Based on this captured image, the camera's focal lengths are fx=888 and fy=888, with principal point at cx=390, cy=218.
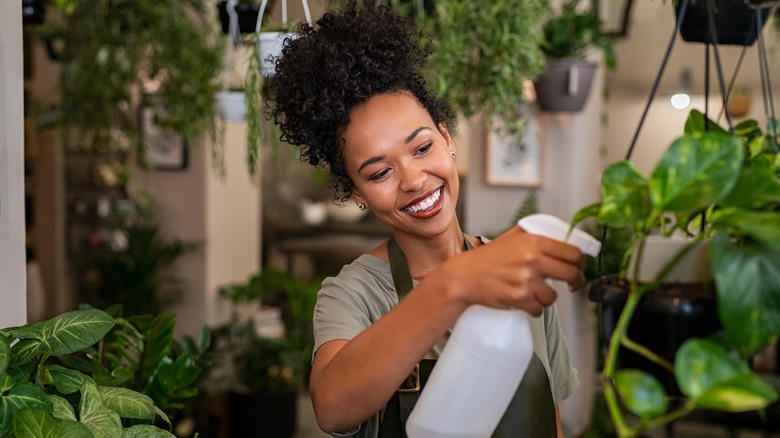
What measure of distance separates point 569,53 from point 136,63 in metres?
1.97

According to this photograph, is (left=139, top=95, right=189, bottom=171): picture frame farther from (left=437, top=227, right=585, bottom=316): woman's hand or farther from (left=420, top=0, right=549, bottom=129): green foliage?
(left=437, top=227, right=585, bottom=316): woman's hand

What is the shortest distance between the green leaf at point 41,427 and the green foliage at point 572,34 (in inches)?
124

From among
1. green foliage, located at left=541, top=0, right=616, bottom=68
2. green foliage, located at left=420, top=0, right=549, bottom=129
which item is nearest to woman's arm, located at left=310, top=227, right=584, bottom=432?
green foliage, located at left=420, top=0, right=549, bottom=129

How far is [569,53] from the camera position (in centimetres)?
396

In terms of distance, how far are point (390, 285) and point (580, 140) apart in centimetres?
325

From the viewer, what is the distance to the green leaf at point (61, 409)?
124 centimetres

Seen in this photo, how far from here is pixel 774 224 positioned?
74cm

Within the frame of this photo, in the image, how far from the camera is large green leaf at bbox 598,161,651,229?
786 millimetres

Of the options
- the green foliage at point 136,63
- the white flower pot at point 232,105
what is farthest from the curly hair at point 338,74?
the green foliage at point 136,63

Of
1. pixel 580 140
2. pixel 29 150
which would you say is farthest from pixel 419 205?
pixel 29 150

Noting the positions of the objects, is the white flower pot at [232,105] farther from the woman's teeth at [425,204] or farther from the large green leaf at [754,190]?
the large green leaf at [754,190]

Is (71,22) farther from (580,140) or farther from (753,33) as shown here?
(753,33)

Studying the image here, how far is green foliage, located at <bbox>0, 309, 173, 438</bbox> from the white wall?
295 millimetres

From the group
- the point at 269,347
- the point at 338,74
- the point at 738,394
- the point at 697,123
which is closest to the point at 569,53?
the point at 269,347
